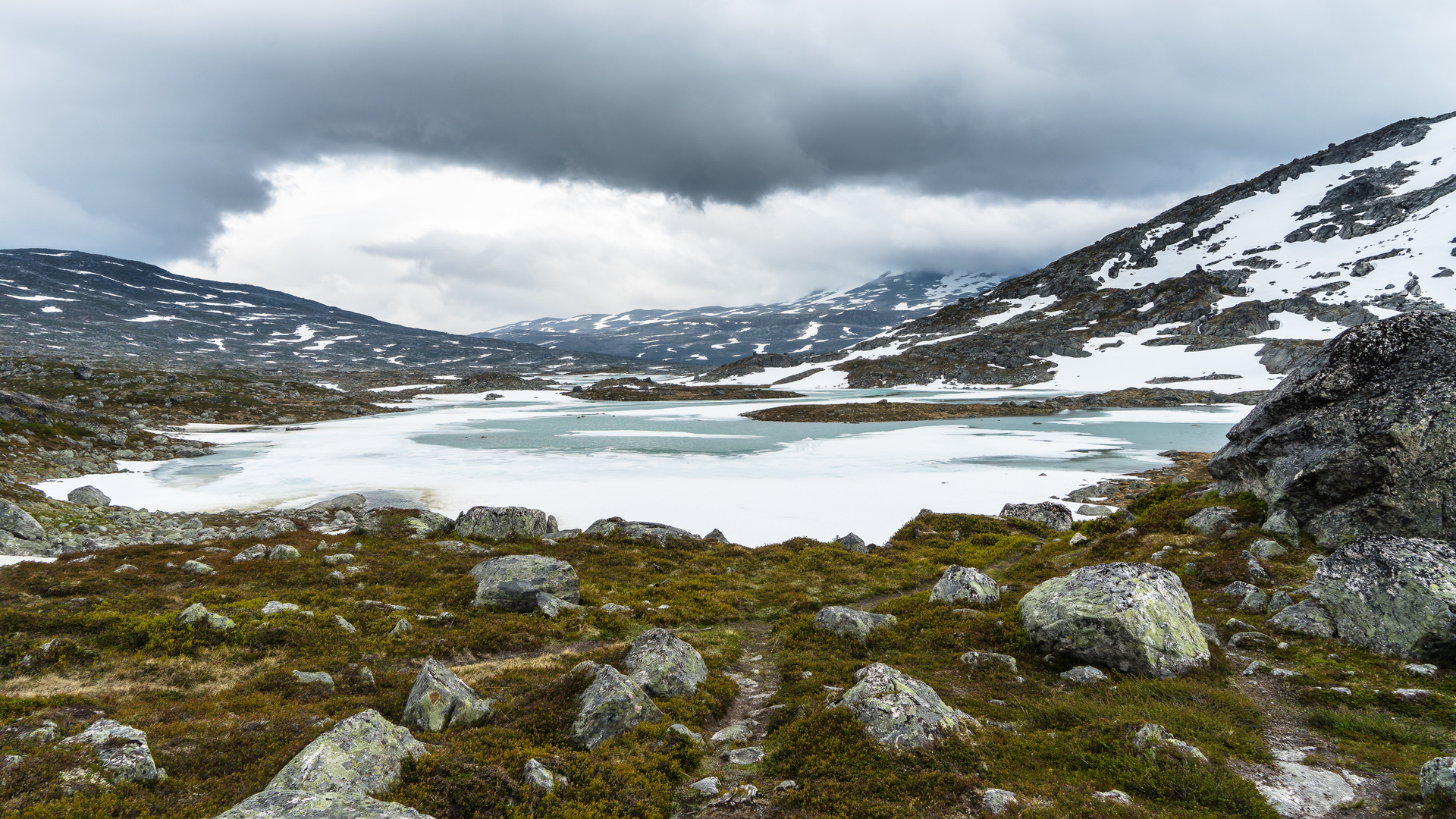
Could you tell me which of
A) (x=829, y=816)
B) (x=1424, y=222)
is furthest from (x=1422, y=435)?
(x=1424, y=222)

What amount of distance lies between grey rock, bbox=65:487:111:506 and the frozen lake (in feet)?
5.20

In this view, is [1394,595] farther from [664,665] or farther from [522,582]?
[522,582]

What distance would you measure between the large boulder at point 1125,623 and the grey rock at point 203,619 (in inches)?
721

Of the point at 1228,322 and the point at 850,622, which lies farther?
the point at 1228,322

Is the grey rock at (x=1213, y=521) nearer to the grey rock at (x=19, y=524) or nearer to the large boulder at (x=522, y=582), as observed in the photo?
the large boulder at (x=522, y=582)

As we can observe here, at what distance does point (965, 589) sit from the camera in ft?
53.2

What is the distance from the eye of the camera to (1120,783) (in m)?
7.70

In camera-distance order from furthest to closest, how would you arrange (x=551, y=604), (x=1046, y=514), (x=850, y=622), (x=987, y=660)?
(x=1046, y=514) → (x=551, y=604) → (x=850, y=622) → (x=987, y=660)

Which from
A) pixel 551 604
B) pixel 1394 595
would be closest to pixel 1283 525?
pixel 1394 595

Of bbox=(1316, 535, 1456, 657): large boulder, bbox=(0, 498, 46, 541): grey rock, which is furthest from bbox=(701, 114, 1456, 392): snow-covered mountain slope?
bbox=(0, 498, 46, 541): grey rock

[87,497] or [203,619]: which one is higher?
[203,619]

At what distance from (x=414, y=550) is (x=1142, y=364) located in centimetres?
17628

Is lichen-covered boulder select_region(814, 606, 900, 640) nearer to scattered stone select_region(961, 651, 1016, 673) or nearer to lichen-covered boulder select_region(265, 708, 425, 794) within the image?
scattered stone select_region(961, 651, 1016, 673)

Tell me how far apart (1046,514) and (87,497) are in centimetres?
4801
